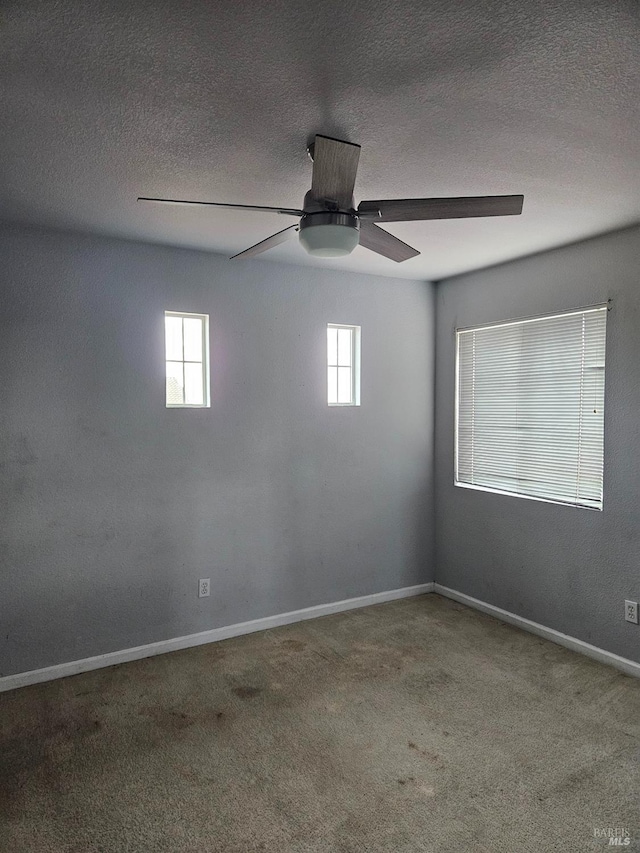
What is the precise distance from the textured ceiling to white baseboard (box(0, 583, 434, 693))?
249 centimetres

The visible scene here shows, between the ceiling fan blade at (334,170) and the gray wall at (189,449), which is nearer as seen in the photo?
the ceiling fan blade at (334,170)

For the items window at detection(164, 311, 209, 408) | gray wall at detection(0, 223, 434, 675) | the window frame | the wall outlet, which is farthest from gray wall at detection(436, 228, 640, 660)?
window at detection(164, 311, 209, 408)

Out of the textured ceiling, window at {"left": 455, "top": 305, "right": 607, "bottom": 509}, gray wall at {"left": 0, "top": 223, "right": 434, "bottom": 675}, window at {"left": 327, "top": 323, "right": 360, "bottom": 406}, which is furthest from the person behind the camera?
window at {"left": 327, "top": 323, "right": 360, "bottom": 406}

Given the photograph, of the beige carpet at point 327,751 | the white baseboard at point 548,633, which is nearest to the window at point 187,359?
the beige carpet at point 327,751

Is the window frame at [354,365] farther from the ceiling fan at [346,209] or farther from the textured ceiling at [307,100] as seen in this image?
the ceiling fan at [346,209]

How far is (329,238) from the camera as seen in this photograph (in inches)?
79.1

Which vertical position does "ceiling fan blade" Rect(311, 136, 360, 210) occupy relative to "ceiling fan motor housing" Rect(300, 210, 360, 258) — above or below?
above

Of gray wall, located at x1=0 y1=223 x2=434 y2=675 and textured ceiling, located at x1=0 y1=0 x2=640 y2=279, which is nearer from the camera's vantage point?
textured ceiling, located at x1=0 y1=0 x2=640 y2=279

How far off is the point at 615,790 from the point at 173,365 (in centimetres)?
312

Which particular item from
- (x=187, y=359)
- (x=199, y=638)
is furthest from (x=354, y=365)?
(x=199, y=638)

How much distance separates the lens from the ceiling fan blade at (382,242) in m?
2.21

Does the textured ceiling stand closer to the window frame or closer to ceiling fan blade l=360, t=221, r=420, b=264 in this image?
ceiling fan blade l=360, t=221, r=420, b=264

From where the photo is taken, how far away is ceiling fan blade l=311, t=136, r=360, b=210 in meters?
1.64

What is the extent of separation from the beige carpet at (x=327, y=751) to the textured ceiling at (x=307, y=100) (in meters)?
2.50
